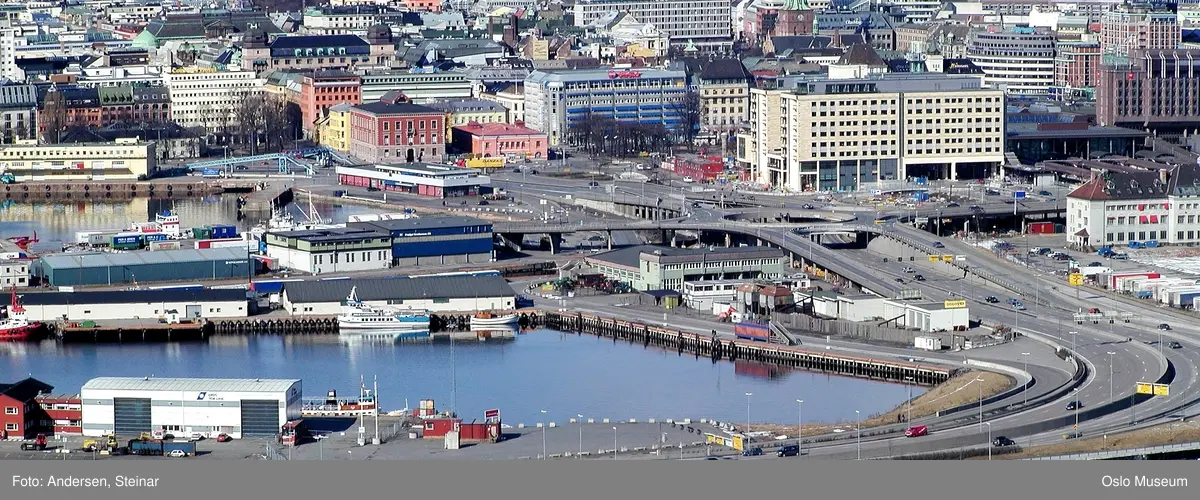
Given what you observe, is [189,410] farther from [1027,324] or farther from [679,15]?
[679,15]

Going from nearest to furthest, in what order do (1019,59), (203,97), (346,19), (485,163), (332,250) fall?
(332,250) < (485,163) < (203,97) < (1019,59) < (346,19)

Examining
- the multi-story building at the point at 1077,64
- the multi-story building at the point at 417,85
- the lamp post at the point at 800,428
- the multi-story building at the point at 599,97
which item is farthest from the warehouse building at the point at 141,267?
the multi-story building at the point at 1077,64

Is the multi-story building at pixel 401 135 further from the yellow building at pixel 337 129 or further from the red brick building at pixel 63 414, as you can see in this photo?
the red brick building at pixel 63 414

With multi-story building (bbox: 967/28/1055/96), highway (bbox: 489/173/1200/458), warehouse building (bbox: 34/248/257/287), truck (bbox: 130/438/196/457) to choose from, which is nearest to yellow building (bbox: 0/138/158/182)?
highway (bbox: 489/173/1200/458)

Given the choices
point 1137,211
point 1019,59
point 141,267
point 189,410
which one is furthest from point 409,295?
point 1019,59

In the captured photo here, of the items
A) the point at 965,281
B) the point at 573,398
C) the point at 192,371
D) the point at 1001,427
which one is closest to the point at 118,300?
the point at 192,371

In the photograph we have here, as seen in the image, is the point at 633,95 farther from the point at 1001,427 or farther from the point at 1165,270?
the point at 1001,427

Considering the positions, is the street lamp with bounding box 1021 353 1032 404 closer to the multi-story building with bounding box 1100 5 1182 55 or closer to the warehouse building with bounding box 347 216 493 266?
the warehouse building with bounding box 347 216 493 266
